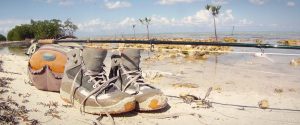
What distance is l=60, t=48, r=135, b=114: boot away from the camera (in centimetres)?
463

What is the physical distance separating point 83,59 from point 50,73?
1066 millimetres

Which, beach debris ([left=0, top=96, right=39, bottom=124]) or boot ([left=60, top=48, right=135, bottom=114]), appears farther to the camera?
boot ([left=60, top=48, right=135, bottom=114])

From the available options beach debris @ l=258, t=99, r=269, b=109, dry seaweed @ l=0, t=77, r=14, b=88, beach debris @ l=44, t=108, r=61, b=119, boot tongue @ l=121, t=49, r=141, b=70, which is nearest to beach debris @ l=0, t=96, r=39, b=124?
beach debris @ l=44, t=108, r=61, b=119

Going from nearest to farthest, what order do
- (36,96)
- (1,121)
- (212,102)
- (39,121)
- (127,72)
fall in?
(1,121) → (39,121) → (127,72) → (36,96) → (212,102)

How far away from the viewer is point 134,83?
5.07m

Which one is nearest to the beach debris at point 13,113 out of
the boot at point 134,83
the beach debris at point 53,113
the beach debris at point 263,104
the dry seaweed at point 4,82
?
the beach debris at point 53,113

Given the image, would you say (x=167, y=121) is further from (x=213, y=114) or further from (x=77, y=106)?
(x=77, y=106)

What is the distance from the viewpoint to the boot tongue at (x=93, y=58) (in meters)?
4.95

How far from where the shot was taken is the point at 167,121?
480cm

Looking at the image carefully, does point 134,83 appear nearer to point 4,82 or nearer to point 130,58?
point 130,58

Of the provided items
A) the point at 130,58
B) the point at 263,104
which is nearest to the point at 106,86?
the point at 130,58

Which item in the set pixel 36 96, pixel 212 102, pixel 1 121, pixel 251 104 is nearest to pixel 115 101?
pixel 1 121

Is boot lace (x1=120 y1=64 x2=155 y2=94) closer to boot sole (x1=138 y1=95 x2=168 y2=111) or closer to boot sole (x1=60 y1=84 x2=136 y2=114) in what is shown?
boot sole (x1=138 y1=95 x2=168 y2=111)

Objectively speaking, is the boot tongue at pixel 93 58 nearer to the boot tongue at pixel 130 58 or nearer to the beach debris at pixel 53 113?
the boot tongue at pixel 130 58
